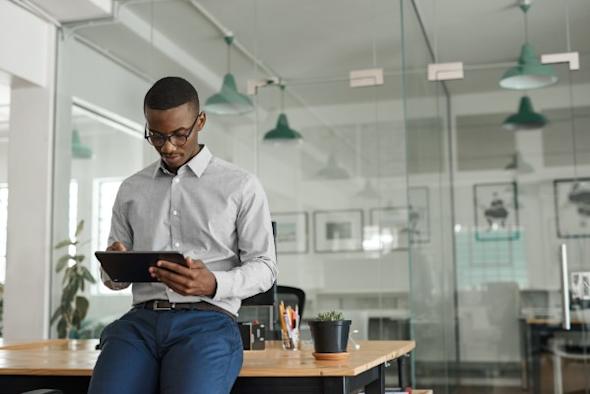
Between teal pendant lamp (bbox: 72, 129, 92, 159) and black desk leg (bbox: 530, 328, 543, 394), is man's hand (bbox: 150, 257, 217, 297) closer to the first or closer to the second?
black desk leg (bbox: 530, 328, 543, 394)

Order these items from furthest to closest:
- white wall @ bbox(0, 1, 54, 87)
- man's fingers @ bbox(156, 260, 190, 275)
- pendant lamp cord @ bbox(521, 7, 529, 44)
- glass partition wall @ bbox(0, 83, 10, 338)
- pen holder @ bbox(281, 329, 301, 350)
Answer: glass partition wall @ bbox(0, 83, 10, 338)
white wall @ bbox(0, 1, 54, 87)
pendant lamp cord @ bbox(521, 7, 529, 44)
pen holder @ bbox(281, 329, 301, 350)
man's fingers @ bbox(156, 260, 190, 275)

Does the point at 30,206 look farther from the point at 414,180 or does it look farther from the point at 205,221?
the point at 205,221

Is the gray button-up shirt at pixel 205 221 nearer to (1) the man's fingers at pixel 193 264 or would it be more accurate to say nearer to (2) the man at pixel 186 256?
(2) the man at pixel 186 256

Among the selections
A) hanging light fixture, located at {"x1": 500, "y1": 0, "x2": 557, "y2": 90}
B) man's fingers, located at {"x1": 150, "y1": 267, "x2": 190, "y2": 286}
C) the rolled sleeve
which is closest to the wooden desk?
the rolled sleeve

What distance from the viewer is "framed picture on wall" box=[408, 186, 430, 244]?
4.80m

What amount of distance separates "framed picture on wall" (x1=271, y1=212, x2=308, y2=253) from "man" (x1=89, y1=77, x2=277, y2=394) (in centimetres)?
273

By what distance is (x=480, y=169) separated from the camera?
5.00 m

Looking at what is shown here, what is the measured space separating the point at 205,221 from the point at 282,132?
3.00 m

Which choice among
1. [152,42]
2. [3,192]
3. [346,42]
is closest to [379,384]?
[346,42]

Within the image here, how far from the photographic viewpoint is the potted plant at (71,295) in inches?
213

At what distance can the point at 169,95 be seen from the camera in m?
2.06

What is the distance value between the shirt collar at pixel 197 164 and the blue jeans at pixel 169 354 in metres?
0.39

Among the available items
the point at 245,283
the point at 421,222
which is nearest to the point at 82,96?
the point at 421,222

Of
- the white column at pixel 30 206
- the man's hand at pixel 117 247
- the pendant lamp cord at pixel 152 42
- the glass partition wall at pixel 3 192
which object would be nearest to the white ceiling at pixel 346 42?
the pendant lamp cord at pixel 152 42
